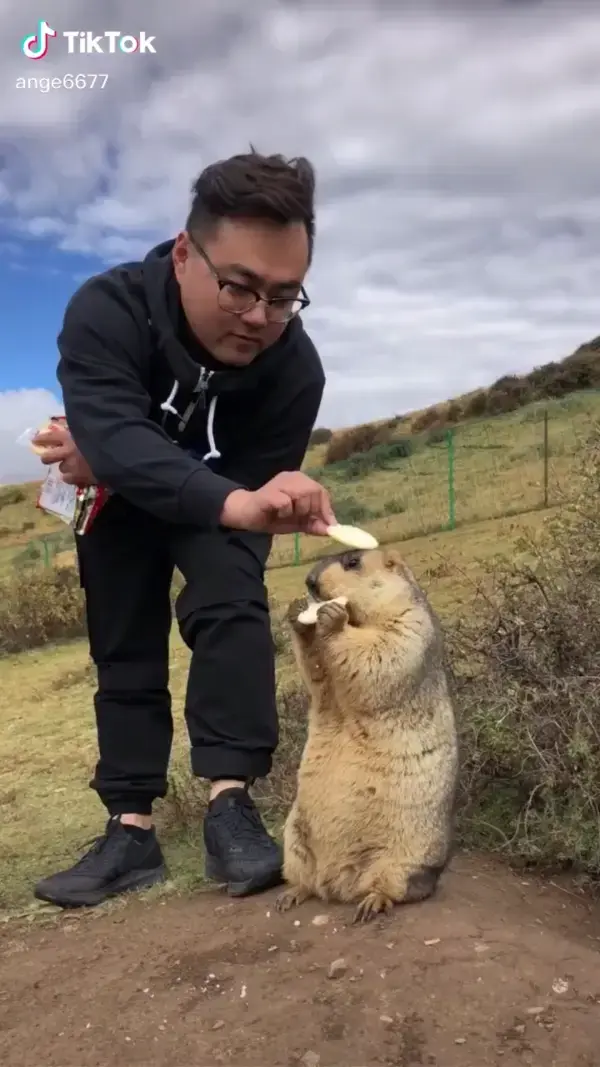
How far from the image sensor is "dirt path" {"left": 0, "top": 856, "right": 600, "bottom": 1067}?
252 centimetres

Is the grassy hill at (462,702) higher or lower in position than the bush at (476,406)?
lower

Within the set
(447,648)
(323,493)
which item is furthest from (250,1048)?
(447,648)

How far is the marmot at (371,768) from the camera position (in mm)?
3262

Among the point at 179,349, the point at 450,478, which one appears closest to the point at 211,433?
the point at 179,349

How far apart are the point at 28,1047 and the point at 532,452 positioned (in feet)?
47.8

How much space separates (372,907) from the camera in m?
3.15

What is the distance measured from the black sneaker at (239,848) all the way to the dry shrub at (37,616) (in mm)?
7456

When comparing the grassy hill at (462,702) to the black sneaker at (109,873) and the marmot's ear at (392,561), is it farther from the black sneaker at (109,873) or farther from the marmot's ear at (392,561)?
the marmot's ear at (392,561)

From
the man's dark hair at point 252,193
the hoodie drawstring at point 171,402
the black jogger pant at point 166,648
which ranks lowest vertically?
the black jogger pant at point 166,648

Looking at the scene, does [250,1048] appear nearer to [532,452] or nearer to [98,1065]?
[98,1065]

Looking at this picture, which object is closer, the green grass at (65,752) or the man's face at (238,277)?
the man's face at (238,277)

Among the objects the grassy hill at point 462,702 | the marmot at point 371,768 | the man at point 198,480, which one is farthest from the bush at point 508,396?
the marmot at point 371,768

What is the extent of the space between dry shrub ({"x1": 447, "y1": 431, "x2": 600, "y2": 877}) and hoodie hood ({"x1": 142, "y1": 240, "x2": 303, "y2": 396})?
1.56m

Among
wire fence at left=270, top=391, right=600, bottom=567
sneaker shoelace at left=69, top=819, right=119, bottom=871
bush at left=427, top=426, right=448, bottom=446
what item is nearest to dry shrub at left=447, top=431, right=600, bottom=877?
sneaker shoelace at left=69, top=819, right=119, bottom=871
